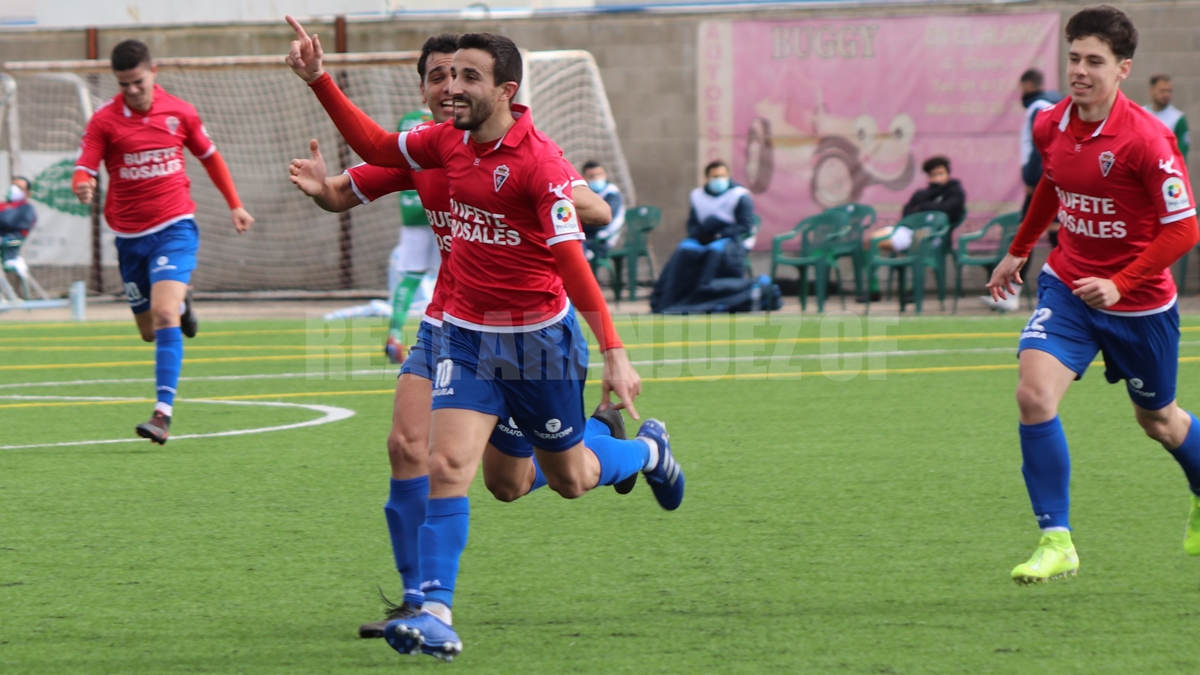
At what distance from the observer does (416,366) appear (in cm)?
504

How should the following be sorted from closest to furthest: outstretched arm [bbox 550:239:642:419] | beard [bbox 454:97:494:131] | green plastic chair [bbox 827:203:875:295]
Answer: outstretched arm [bbox 550:239:642:419] → beard [bbox 454:97:494:131] → green plastic chair [bbox 827:203:875:295]

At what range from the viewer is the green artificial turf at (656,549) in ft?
14.5

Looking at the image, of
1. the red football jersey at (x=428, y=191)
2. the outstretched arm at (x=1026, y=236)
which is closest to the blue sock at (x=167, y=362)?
the red football jersey at (x=428, y=191)

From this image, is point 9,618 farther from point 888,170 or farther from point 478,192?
point 888,170

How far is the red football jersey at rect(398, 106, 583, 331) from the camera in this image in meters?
4.59

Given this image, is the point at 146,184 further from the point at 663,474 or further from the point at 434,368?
the point at 434,368

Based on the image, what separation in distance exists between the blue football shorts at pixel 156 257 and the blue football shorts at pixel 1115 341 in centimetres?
534

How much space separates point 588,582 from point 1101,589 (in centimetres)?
173

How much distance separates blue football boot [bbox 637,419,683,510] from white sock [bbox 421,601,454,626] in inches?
69.1

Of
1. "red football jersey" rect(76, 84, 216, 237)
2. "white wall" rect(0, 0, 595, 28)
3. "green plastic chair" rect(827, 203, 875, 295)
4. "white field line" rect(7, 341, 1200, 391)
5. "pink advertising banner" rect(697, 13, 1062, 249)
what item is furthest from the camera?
"white wall" rect(0, 0, 595, 28)

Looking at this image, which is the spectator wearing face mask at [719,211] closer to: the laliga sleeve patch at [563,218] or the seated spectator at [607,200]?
the seated spectator at [607,200]

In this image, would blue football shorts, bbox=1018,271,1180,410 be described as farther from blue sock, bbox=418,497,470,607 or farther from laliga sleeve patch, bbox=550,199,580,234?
blue sock, bbox=418,497,470,607

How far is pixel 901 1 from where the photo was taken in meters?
19.0

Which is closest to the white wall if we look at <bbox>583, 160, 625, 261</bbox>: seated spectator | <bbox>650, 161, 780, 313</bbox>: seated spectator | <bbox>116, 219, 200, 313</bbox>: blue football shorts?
<bbox>583, 160, 625, 261</bbox>: seated spectator
